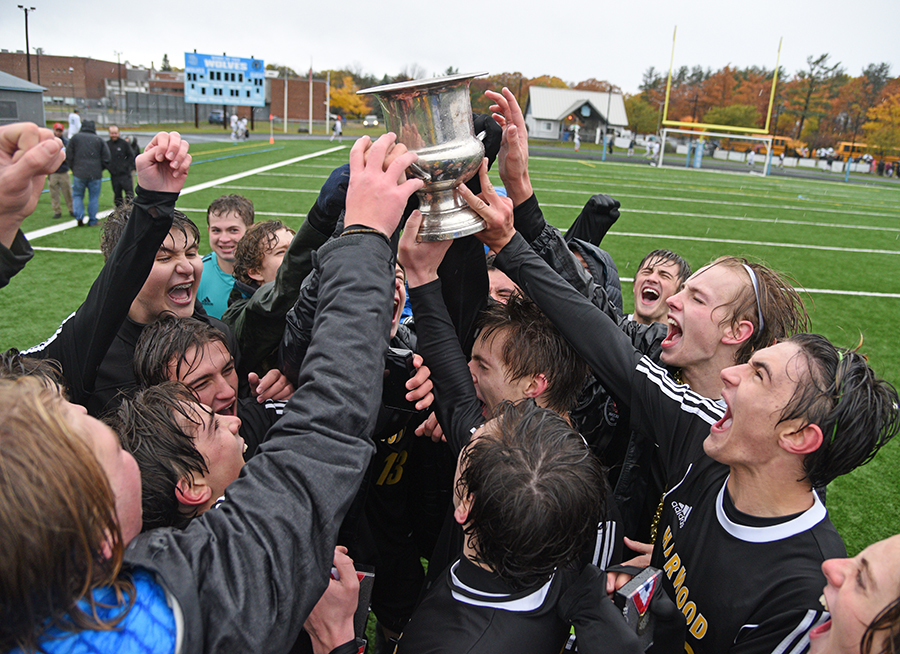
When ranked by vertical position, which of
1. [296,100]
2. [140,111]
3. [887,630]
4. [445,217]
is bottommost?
[887,630]

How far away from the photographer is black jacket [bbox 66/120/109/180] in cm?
1038

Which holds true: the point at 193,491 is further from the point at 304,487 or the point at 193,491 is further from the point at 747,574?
the point at 747,574

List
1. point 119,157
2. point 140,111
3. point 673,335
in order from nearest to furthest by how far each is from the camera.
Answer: point 673,335 < point 119,157 < point 140,111

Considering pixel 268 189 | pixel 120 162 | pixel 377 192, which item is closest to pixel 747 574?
pixel 377 192

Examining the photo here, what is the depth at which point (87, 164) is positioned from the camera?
1038 cm

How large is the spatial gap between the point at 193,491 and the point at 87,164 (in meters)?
11.0

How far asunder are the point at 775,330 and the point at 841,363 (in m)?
0.65

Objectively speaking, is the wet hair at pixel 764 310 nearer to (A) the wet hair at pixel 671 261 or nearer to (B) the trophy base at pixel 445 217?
(B) the trophy base at pixel 445 217

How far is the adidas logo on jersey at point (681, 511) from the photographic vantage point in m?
1.74

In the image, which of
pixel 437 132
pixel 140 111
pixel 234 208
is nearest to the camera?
pixel 437 132

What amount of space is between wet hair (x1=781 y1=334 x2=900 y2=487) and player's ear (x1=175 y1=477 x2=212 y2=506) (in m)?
1.48

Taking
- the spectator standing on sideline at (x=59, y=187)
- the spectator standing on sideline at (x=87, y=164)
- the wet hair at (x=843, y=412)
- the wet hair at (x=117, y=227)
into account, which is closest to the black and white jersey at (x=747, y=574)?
the wet hair at (x=843, y=412)

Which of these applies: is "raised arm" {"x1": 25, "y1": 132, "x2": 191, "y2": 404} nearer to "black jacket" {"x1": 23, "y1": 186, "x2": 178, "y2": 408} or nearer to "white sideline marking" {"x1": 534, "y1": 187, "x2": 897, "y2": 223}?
"black jacket" {"x1": 23, "y1": 186, "x2": 178, "y2": 408}

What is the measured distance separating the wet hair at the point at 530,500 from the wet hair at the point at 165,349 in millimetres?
1187
